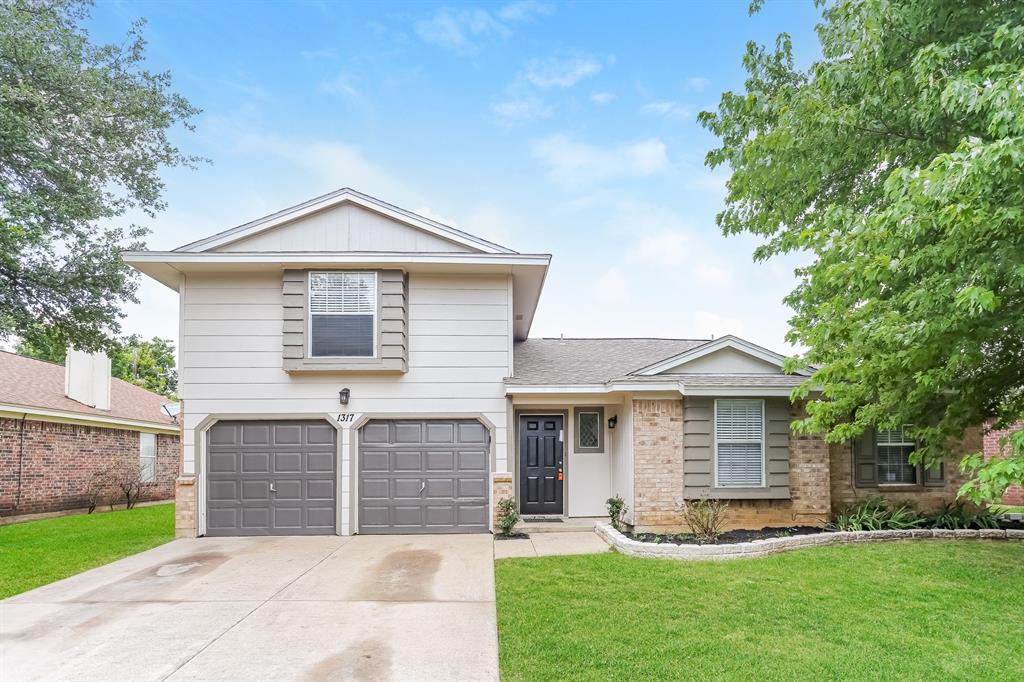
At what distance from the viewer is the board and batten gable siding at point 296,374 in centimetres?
1014

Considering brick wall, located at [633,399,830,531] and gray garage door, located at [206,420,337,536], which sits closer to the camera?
brick wall, located at [633,399,830,531]

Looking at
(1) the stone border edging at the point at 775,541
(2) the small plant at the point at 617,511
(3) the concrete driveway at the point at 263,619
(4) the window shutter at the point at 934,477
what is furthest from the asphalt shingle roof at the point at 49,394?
(4) the window shutter at the point at 934,477

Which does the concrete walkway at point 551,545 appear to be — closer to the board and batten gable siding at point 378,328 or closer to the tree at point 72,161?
the board and batten gable siding at point 378,328

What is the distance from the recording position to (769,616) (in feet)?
17.7

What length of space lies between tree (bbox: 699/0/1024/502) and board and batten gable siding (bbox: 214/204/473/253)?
5.33m

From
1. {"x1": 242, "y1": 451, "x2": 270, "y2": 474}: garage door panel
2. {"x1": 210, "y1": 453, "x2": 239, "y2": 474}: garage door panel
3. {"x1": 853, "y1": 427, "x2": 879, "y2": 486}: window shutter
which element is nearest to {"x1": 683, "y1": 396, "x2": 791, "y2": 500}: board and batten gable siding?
{"x1": 853, "y1": 427, "x2": 879, "y2": 486}: window shutter

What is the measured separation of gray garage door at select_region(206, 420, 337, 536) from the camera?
33.1ft

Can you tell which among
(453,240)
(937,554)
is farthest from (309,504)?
(937,554)

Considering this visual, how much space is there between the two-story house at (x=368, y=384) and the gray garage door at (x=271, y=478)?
1.0 inches

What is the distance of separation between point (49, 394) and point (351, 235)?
34.6 feet

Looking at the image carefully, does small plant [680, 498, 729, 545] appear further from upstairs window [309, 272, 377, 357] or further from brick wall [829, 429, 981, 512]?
upstairs window [309, 272, 377, 357]

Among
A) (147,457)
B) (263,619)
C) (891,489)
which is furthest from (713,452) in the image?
(147,457)

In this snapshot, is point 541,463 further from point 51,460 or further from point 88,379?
point 88,379

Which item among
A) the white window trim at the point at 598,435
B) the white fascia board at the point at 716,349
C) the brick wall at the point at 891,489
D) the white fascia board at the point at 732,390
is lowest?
the brick wall at the point at 891,489
